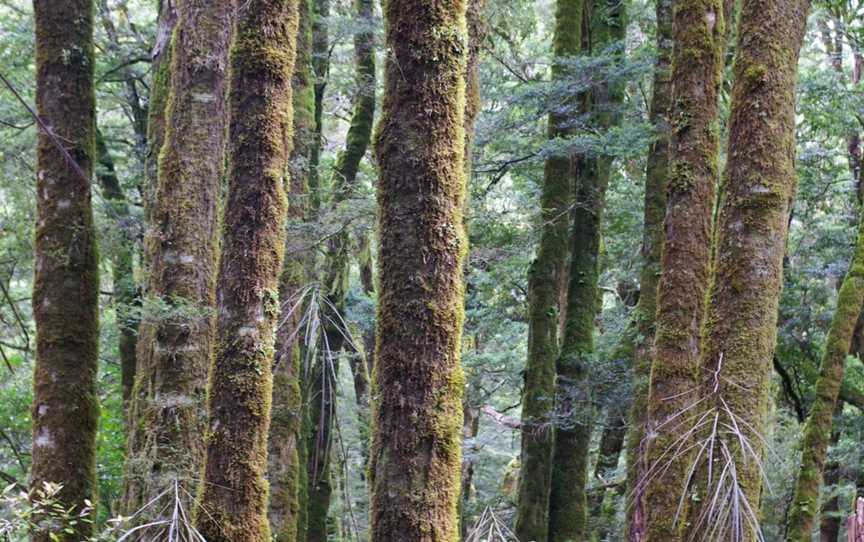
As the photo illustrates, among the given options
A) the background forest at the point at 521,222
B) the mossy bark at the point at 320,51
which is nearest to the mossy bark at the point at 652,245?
the background forest at the point at 521,222

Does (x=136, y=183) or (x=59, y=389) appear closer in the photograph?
(x=59, y=389)

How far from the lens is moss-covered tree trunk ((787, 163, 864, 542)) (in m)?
8.92

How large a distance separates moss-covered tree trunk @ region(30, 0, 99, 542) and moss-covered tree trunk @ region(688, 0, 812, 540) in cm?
459

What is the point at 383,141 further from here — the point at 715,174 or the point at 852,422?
the point at 852,422

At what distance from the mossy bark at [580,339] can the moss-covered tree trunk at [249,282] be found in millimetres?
7460

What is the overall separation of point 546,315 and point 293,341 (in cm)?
589

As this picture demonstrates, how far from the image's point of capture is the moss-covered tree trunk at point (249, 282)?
16.5ft

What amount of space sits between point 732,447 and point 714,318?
75 centimetres

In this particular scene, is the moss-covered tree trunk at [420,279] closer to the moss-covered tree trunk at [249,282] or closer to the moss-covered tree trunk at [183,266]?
the moss-covered tree trunk at [249,282]

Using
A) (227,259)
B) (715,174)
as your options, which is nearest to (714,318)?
(715,174)

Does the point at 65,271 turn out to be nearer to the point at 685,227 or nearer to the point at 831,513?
the point at 685,227

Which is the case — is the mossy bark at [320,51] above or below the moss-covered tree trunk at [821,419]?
above

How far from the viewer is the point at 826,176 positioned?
50.0 feet

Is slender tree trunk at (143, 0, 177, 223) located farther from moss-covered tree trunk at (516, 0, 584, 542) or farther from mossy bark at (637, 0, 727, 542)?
moss-covered tree trunk at (516, 0, 584, 542)
